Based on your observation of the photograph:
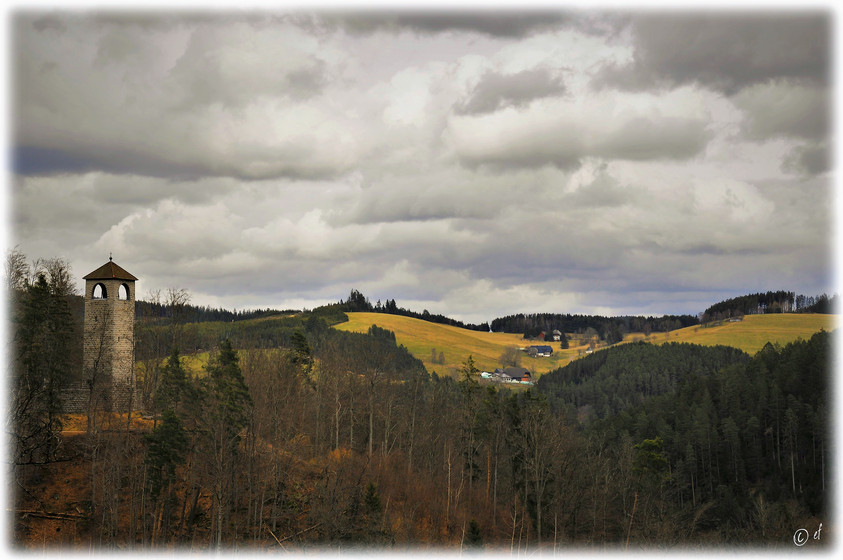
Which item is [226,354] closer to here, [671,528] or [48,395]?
[48,395]

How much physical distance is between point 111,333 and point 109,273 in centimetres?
517

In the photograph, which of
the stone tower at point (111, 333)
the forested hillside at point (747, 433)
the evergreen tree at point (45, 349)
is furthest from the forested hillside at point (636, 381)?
the evergreen tree at point (45, 349)

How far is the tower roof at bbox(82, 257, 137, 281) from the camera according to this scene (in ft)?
180

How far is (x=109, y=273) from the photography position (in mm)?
54906

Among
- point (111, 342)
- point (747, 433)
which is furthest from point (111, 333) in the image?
point (747, 433)

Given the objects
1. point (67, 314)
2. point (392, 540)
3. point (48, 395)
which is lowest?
point (392, 540)

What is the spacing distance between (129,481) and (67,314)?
14.0 meters

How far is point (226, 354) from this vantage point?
4872 cm

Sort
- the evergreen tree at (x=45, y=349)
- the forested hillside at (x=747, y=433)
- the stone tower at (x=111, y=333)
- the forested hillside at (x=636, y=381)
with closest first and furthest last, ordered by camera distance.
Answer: the evergreen tree at (x=45, y=349)
the stone tower at (x=111, y=333)
the forested hillside at (x=747, y=433)
the forested hillside at (x=636, y=381)

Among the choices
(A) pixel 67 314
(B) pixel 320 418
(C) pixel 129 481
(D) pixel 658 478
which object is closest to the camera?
(C) pixel 129 481

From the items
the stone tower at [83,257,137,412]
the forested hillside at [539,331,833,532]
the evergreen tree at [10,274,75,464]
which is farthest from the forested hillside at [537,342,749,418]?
the evergreen tree at [10,274,75,464]

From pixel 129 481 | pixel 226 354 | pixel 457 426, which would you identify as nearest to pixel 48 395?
pixel 129 481

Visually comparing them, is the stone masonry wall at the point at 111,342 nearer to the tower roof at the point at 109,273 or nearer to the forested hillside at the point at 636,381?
the tower roof at the point at 109,273

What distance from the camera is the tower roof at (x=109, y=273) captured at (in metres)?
54.8
